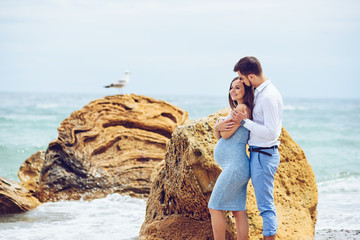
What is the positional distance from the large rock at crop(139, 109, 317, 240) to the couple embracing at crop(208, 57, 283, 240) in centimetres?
61

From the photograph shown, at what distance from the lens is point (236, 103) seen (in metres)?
4.42

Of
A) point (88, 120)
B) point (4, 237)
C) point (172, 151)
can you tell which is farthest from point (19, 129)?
point (172, 151)

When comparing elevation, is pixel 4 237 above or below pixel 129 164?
below

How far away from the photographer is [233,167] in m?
4.12

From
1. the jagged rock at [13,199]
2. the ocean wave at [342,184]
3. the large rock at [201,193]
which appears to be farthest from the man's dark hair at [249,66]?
the ocean wave at [342,184]

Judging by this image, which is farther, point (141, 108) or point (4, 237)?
point (141, 108)

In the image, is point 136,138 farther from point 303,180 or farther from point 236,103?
point 236,103

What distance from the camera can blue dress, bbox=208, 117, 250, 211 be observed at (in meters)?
4.13

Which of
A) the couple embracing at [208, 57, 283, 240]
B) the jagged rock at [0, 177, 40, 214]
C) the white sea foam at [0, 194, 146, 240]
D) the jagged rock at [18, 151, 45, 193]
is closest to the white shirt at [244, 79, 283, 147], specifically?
the couple embracing at [208, 57, 283, 240]

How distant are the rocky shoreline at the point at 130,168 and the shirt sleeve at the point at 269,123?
1.26m

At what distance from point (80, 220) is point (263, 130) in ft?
15.5

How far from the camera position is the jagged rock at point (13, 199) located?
8117 mm

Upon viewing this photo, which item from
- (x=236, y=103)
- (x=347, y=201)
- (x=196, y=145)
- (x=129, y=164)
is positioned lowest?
(x=347, y=201)

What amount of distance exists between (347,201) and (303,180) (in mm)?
5020
